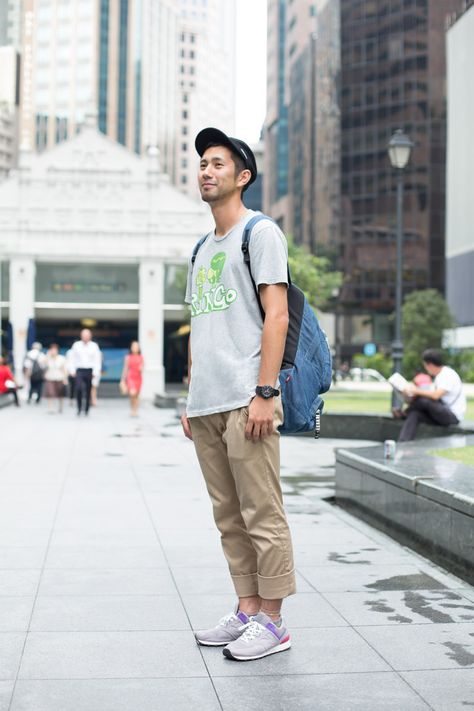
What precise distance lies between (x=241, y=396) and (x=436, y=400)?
8215mm

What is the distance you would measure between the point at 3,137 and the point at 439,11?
275 feet

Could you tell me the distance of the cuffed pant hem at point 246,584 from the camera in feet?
14.4

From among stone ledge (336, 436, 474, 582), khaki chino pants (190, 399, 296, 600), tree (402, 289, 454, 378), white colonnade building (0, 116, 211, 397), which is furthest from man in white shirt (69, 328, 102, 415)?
tree (402, 289, 454, 378)

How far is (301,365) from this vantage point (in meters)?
4.30

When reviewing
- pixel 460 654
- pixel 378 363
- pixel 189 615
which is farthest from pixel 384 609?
pixel 378 363

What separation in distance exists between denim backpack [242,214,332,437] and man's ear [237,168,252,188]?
0.70ft

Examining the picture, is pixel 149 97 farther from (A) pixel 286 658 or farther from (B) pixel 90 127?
(A) pixel 286 658

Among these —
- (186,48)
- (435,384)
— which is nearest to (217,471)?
(435,384)

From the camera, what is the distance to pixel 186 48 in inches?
6801

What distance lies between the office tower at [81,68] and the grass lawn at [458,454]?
137 m

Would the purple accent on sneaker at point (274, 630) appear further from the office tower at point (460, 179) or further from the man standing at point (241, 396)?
the office tower at point (460, 179)

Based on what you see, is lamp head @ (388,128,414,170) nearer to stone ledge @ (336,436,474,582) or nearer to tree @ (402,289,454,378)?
stone ledge @ (336,436,474,582)

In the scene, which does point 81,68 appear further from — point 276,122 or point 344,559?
point 344,559

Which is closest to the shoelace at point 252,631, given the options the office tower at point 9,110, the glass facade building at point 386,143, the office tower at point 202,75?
the glass facade building at point 386,143
